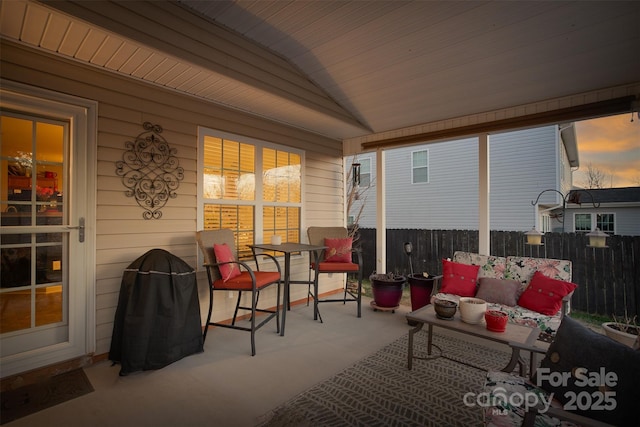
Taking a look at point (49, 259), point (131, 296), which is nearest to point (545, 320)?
point (131, 296)

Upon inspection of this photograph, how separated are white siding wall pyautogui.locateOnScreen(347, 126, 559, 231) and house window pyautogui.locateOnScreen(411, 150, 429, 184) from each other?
4.4 inches

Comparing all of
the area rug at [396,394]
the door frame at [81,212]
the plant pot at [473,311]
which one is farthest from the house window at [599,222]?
the door frame at [81,212]

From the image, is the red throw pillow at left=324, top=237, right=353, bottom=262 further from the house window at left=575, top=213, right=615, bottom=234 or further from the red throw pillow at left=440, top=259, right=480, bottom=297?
the house window at left=575, top=213, right=615, bottom=234

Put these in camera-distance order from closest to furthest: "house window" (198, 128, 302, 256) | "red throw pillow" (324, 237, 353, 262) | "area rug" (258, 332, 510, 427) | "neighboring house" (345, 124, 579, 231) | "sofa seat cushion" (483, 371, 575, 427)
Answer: "sofa seat cushion" (483, 371, 575, 427) → "area rug" (258, 332, 510, 427) → "house window" (198, 128, 302, 256) → "red throw pillow" (324, 237, 353, 262) → "neighboring house" (345, 124, 579, 231)

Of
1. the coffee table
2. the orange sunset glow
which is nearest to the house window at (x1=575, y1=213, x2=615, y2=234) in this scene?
the orange sunset glow

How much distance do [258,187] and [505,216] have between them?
574cm

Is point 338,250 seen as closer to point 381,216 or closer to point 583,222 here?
point 381,216

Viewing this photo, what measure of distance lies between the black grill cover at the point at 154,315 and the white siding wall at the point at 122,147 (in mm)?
241

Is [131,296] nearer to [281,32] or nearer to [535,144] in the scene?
[281,32]

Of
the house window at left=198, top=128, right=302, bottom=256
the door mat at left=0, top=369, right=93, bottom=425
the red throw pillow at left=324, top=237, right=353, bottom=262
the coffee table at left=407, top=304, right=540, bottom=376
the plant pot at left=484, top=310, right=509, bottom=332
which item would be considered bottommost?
the door mat at left=0, top=369, right=93, bottom=425

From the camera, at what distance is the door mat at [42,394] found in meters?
1.93

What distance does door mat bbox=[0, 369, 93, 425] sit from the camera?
1.93 m

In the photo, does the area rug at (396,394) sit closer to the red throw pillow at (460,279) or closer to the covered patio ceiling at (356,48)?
the red throw pillow at (460,279)

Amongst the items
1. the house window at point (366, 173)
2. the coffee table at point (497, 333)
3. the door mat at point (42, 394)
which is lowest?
the door mat at point (42, 394)
